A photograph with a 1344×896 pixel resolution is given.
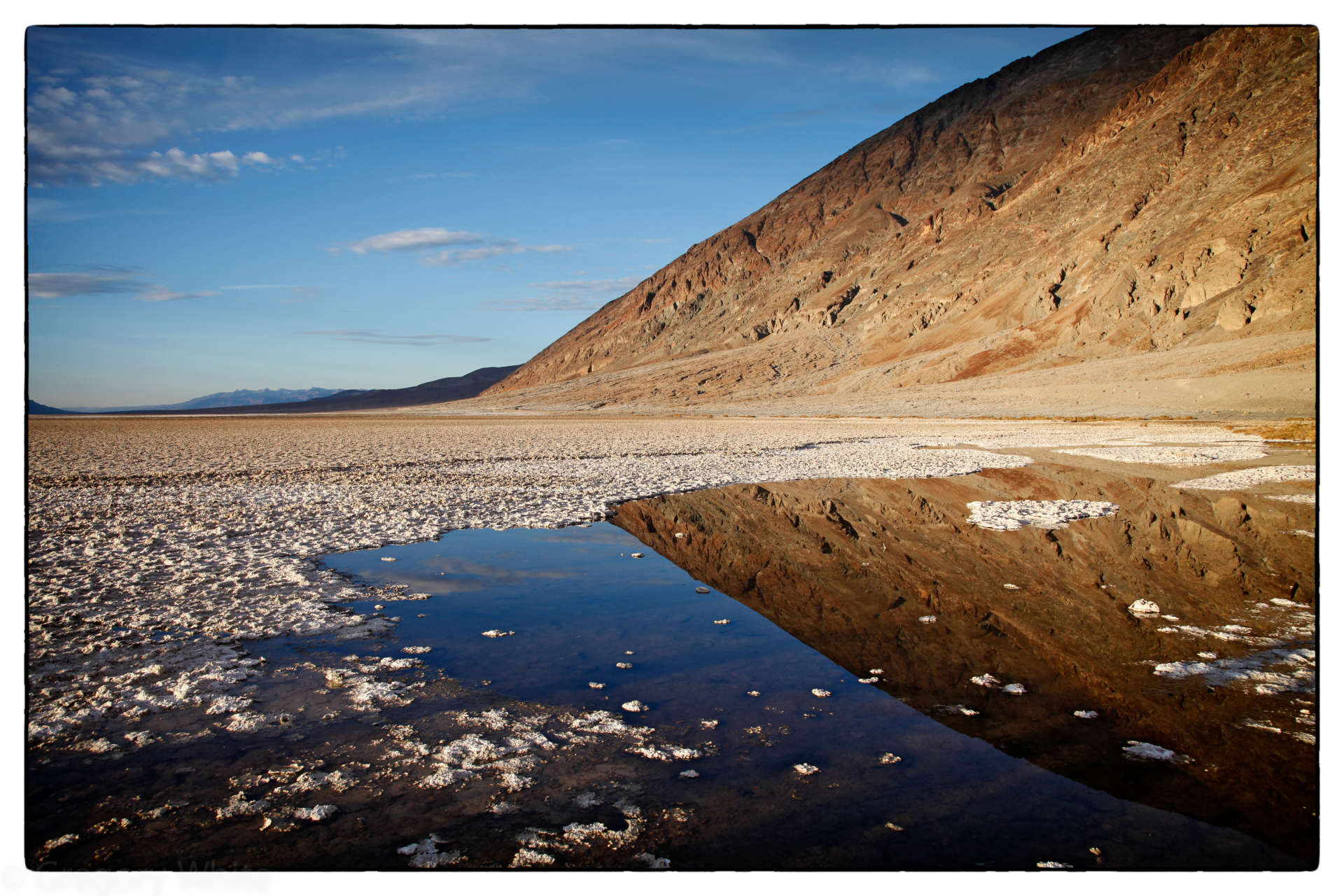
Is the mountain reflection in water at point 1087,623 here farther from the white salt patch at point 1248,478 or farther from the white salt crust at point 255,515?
the white salt crust at point 255,515

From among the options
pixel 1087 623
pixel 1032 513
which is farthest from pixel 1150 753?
pixel 1032 513

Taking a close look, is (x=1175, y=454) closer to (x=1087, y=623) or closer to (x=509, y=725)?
(x=1087, y=623)

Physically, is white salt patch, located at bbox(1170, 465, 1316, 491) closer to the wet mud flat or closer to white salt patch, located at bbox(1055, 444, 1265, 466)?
white salt patch, located at bbox(1055, 444, 1265, 466)

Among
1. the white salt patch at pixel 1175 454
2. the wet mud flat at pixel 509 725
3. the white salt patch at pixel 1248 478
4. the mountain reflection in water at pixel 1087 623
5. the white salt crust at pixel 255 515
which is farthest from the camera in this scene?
the white salt patch at pixel 1175 454

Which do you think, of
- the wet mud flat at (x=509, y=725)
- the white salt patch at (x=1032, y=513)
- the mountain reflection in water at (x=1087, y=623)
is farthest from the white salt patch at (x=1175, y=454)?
the wet mud flat at (x=509, y=725)

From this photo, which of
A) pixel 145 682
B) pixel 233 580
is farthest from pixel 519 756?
pixel 233 580
